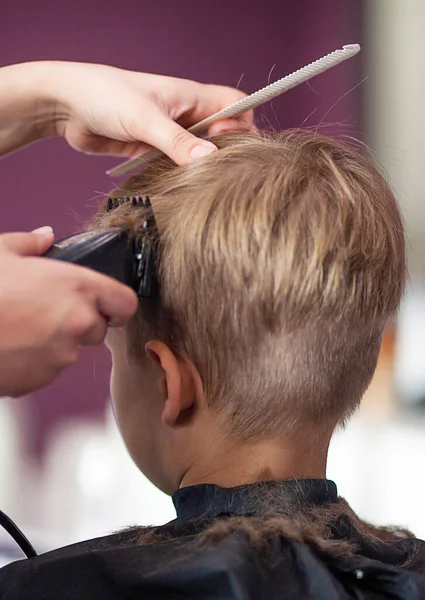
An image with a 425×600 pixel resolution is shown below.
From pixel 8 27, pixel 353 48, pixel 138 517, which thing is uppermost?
pixel 8 27

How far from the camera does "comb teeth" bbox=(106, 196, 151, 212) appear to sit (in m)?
0.96

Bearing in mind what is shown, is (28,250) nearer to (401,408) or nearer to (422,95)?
(401,408)

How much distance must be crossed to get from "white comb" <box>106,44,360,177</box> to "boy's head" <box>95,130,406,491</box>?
0.06m

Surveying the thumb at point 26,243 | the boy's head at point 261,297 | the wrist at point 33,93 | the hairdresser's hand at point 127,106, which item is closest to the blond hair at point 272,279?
the boy's head at point 261,297

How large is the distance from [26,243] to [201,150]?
278 mm

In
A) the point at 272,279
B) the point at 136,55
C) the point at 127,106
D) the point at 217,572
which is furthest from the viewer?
the point at 136,55

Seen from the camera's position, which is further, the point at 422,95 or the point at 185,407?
the point at 422,95

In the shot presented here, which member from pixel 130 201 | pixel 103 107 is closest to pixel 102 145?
pixel 103 107

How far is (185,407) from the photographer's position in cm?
98

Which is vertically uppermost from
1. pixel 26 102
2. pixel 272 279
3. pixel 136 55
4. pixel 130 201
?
pixel 136 55

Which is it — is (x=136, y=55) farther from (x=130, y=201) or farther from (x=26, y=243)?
(x=26, y=243)

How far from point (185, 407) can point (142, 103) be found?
1.58 ft

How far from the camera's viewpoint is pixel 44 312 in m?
0.81

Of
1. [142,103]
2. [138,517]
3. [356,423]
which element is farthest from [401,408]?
[142,103]
